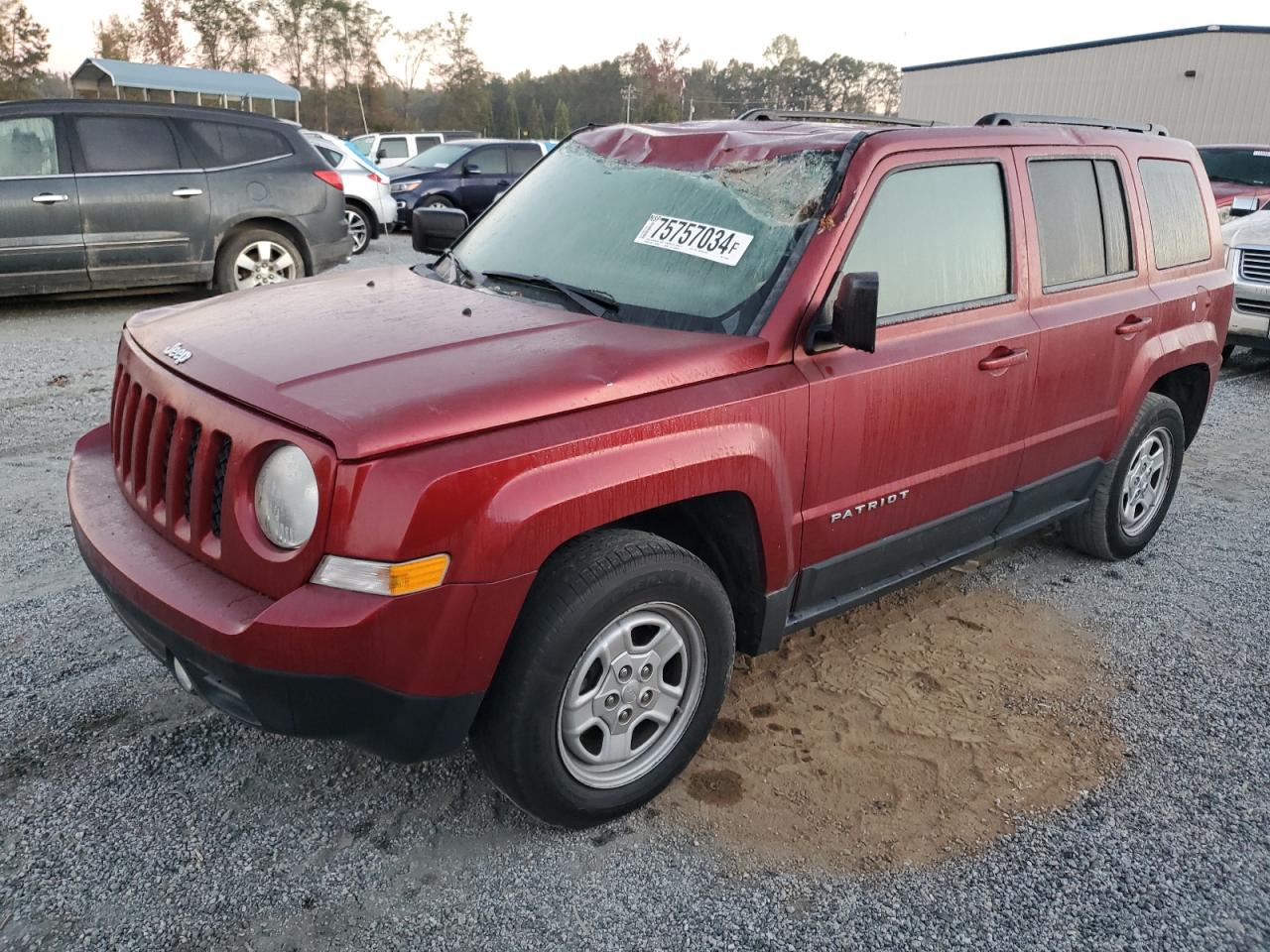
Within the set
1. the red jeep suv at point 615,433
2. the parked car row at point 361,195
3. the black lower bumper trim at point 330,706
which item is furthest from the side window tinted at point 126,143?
the black lower bumper trim at point 330,706

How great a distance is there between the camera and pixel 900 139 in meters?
3.14

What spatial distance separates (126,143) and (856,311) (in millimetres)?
8021

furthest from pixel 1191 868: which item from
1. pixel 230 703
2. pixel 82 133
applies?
pixel 82 133

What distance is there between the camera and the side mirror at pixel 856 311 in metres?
2.60

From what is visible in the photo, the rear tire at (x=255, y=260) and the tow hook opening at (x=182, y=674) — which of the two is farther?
the rear tire at (x=255, y=260)

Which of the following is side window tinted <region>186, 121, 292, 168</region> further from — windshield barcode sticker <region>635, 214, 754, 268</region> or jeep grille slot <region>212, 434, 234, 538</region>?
jeep grille slot <region>212, 434, 234, 538</region>

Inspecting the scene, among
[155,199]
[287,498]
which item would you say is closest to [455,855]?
[287,498]

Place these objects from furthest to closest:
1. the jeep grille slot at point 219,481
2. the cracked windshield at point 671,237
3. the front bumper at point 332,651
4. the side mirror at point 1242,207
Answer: the side mirror at point 1242,207 → the cracked windshield at point 671,237 → the jeep grille slot at point 219,481 → the front bumper at point 332,651

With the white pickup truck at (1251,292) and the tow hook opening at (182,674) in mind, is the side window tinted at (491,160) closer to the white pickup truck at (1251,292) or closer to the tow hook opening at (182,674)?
the white pickup truck at (1251,292)

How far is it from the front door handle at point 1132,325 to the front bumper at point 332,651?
9.41ft

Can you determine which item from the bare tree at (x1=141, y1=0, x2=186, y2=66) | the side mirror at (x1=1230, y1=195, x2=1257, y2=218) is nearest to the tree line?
the bare tree at (x1=141, y1=0, x2=186, y2=66)

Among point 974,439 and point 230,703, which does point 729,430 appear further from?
point 230,703

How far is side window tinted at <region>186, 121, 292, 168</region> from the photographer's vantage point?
8.75 meters

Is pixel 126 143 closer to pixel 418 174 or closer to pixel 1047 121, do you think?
pixel 1047 121
